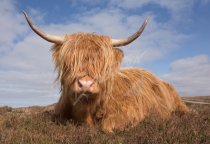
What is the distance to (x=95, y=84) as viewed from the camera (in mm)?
5359

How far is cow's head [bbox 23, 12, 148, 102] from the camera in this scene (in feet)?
17.6

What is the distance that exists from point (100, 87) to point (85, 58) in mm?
476

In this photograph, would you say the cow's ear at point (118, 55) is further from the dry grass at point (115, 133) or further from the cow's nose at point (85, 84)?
the cow's nose at point (85, 84)

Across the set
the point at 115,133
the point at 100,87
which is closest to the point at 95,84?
the point at 100,87

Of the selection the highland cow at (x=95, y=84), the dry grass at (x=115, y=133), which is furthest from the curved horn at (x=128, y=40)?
the dry grass at (x=115, y=133)

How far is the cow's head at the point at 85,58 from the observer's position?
535 centimetres

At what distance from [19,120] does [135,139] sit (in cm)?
274

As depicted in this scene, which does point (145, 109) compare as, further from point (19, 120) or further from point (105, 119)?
point (19, 120)

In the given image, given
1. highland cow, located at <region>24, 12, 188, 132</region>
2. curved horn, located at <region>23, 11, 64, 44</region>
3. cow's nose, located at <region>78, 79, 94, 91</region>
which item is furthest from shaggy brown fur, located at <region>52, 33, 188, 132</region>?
cow's nose, located at <region>78, 79, 94, 91</region>

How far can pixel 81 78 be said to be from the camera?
5285 mm

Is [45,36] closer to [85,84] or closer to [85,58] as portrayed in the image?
[85,58]

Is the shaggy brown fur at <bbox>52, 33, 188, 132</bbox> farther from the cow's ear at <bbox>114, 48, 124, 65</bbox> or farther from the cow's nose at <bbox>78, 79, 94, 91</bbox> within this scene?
the cow's nose at <bbox>78, 79, 94, 91</bbox>

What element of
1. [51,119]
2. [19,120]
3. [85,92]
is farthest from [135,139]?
[19,120]

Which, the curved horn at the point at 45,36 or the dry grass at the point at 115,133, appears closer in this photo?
the dry grass at the point at 115,133
